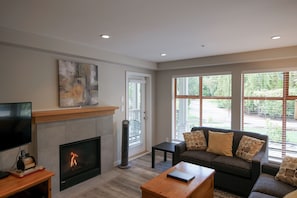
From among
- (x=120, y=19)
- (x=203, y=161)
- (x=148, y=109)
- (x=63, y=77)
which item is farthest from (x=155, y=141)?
(x=120, y=19)

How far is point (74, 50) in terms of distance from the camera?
3250 millimetres

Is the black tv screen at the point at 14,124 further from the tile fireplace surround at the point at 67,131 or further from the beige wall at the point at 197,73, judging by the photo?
the beige wall at the point at 197,73

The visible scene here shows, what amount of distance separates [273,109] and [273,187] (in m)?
2.06

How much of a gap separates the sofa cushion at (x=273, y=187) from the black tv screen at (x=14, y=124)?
3.07m

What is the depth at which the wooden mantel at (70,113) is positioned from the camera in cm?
286

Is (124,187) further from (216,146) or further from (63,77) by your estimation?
(63,77)

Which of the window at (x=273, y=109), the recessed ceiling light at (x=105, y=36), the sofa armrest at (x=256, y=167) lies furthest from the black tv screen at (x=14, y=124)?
the window at (x=273, y=109)

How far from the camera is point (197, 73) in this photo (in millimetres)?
4801

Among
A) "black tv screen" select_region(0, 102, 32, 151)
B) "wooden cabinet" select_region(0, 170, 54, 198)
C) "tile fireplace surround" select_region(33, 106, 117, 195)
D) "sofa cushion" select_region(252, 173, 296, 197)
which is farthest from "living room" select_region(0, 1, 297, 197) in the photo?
"sofa cushion" select_region(252, 173, 296, 197)

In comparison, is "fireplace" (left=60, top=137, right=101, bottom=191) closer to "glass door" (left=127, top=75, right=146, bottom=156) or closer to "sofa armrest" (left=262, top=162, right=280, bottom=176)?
"glass door" (left=127, top=75, right=146, bottom=156)

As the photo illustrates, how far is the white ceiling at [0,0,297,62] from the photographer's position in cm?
186

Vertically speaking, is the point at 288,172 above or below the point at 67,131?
below

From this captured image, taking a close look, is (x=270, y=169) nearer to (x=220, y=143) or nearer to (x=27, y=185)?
(x=220, y=143)

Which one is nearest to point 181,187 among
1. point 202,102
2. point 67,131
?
point 67,131
